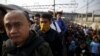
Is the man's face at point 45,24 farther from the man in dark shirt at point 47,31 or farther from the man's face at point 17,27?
the man's face at point 17,27

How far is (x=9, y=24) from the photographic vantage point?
1.97 meters

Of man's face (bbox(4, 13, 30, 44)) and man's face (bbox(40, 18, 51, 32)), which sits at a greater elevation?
man's face (bbox(4, 13, 30, 44))

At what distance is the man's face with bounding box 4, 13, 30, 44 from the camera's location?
194cm

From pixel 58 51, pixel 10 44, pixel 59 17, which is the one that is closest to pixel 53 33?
pixel 58 51

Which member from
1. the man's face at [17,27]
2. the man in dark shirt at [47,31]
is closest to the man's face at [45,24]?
the man in dark shirt at [47,31]

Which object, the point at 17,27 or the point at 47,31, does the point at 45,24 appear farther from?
the point at 17,27

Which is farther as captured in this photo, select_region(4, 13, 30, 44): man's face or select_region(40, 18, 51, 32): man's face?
select_region(40, 18, 51, 32): man's face

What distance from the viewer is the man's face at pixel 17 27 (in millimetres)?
1941

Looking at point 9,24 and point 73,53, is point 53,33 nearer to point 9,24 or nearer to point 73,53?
point 9,24

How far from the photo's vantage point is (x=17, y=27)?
1.95 m

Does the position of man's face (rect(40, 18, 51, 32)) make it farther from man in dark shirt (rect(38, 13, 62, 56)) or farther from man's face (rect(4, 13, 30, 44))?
man's face (rect(4, 13, 30, 44))

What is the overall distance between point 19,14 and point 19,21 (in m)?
0.05

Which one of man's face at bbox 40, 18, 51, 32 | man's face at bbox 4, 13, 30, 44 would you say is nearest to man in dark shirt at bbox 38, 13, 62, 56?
man's face at bbox 40, 18, 51, 32

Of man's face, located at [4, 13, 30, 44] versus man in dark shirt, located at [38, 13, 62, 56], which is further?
man in dark shirt, located at [38, 13, 62, 56]
